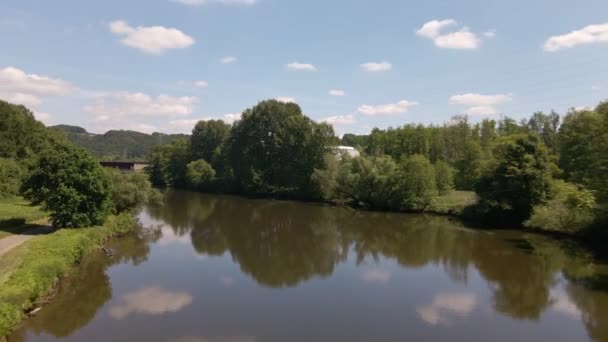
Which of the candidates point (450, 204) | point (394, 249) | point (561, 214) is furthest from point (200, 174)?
point (561, 214)

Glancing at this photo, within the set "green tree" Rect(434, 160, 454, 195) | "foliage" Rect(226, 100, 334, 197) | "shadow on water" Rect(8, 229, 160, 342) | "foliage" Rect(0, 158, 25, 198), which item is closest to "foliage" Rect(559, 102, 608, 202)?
"green tree" Rect(434, 160, 454, 195)

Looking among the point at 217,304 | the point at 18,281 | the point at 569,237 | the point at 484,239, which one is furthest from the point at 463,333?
the point at 569,237

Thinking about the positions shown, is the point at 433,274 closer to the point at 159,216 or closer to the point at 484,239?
the point at 484,239

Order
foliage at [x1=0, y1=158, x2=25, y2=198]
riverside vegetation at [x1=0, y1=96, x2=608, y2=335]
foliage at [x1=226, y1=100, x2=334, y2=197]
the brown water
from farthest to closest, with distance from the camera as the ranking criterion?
foliage at [x1=226, y1=100, x2=334, y2=197], foliage at [x1=0, y1=158, x2=25, y2=198], riverside vegetation at [x1=0, y1=96, x2=608, y2=335], the brown water

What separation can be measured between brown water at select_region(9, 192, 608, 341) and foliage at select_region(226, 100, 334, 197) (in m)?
27.0

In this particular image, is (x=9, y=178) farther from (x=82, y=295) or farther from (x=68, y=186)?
(x=82, y=295)

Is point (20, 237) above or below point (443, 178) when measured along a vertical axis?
below

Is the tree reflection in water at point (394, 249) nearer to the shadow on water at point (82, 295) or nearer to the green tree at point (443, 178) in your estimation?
the shadow on water at point (82, 295)

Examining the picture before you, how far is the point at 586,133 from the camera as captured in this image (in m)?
41.9

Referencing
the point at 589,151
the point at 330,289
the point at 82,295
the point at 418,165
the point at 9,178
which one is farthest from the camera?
the point at 418,165

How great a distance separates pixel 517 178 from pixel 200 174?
180ft

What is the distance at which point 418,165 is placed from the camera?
4769 cm

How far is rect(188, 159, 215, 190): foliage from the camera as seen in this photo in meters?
76.5

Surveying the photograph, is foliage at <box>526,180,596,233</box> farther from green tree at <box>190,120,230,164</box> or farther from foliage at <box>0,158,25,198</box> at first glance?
green tree at <box>190,120,230,164</box>
